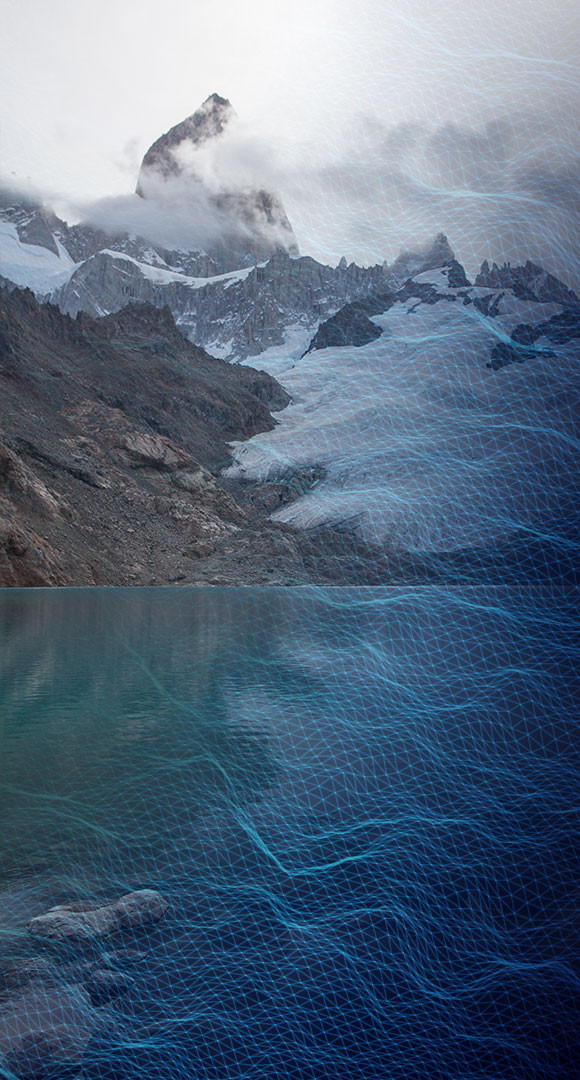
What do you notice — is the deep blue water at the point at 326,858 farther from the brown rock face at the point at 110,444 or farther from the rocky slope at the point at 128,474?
the brown rock face at the point at 110,444

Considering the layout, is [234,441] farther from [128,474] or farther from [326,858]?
[326,858]

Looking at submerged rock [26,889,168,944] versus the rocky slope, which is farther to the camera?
the rocky slope

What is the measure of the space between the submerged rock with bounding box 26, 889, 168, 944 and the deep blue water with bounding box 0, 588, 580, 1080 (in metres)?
0.17

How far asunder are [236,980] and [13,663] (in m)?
14.8

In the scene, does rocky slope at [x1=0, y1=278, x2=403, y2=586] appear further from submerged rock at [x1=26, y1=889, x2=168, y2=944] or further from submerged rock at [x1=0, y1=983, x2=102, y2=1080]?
submerged rock at [x1=0, y1=983, x2=102, y2=1080]

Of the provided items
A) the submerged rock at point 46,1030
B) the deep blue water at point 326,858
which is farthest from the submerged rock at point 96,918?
the submerged rock at point 46,1030

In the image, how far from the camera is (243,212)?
613 ft

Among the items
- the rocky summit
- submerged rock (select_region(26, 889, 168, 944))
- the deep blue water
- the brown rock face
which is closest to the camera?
the deep blue water

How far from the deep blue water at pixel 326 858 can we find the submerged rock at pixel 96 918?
0.56 feet

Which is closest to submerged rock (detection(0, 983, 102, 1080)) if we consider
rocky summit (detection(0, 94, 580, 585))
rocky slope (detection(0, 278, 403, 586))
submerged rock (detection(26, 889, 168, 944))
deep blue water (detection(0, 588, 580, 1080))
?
deep blue water (detection(0, 588, 580, 1080))

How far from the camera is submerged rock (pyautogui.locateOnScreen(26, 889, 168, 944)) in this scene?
4.83 m

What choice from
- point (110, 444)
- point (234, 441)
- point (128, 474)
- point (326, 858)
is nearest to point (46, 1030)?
point (326, 858)

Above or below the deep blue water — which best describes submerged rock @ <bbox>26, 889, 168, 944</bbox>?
above

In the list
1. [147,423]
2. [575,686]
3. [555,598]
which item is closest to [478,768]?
[555,598]
